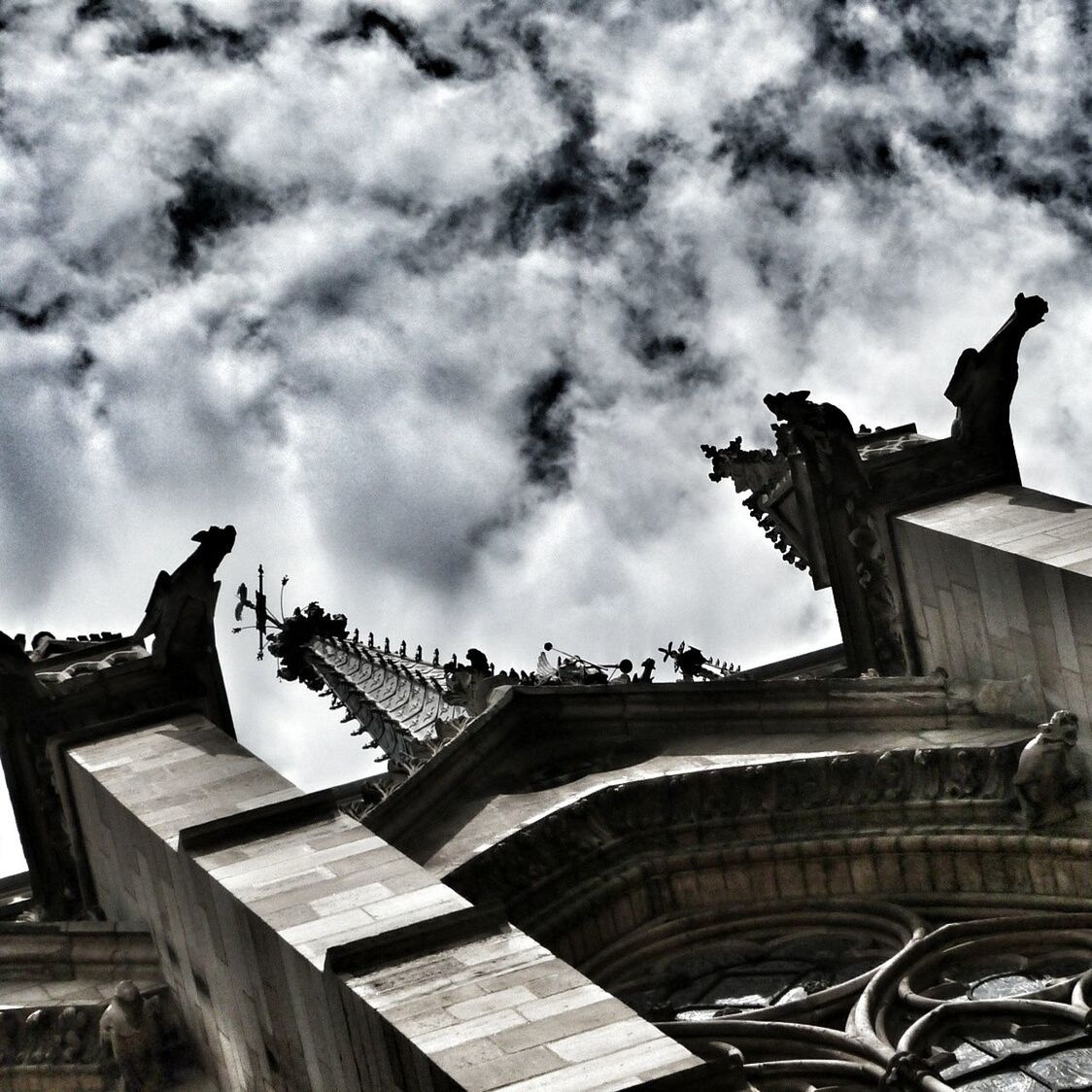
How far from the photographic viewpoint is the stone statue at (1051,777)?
1168 cm

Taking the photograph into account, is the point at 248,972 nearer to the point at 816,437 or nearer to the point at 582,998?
the point at 582,998

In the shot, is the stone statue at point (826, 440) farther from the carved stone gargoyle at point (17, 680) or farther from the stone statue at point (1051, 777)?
the carved stone gargoyle at point (17, 680)

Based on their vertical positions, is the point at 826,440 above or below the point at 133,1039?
above

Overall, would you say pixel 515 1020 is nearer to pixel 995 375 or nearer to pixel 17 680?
pixel 17 680

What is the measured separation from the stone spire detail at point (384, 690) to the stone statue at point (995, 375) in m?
11.2

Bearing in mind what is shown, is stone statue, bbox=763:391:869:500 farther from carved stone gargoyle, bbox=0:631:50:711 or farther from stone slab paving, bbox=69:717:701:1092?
carved stone gargoyle, bbox=0:631:50:711

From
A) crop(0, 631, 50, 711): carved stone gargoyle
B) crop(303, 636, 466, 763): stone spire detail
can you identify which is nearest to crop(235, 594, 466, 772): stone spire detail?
crop(303, 636, 466, 763): stone spire detail

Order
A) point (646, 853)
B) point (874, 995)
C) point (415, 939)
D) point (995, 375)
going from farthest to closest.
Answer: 1. point (995, 375)
2. point (646, 853)
3. point (874, 995)
4. point (415, 939)

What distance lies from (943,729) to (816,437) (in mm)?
3127

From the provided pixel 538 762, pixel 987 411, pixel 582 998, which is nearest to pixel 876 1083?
pixel 582 998

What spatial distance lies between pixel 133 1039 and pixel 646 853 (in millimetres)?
3506

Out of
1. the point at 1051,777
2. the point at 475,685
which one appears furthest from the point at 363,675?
the point at 1051,777

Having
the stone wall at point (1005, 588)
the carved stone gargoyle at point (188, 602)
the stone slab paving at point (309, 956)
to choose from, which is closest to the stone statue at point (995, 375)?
the stone wall at point (1005, 588)

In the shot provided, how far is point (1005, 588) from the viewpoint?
12.9m
